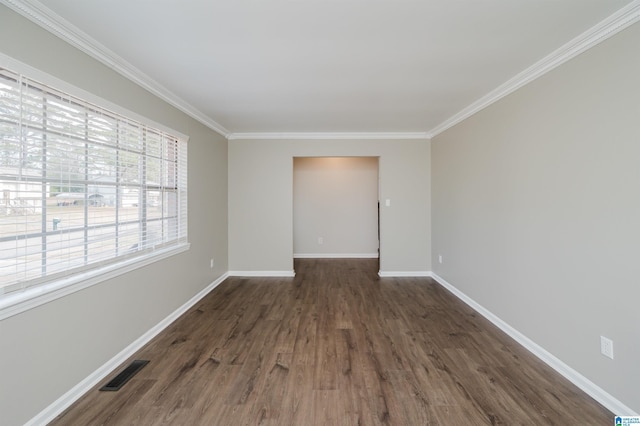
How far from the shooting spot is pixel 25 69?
152cm

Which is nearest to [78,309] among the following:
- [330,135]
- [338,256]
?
[330,135]

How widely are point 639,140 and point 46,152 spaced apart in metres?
3.57

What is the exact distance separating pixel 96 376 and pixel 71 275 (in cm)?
78

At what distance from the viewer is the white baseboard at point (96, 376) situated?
1603mm

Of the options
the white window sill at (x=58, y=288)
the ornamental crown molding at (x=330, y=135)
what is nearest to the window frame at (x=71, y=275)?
the white window sill at (x=58, y=288)

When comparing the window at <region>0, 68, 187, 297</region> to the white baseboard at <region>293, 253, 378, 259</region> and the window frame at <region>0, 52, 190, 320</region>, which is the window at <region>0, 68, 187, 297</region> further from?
the white baseboard at <region>293, 253, 378, 259</region>

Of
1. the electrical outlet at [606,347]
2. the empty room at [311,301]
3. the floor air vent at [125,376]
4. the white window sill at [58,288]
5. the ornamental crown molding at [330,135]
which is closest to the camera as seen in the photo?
the white window sill at [58,288]

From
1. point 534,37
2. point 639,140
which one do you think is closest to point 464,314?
point 639,140

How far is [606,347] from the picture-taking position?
68.8 inches

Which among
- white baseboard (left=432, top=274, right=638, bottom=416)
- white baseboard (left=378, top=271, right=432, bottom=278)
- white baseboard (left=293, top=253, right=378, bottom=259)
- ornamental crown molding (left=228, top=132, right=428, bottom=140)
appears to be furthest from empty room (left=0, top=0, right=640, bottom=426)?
white baseboard (left=293, top=253, right=378, bottom=259)

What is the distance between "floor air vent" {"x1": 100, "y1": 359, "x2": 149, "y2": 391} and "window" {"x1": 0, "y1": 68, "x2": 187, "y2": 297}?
85cm

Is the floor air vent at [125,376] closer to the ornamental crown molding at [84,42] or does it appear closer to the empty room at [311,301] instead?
the empty room at [311,301]

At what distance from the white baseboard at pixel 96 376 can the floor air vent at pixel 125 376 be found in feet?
0.32

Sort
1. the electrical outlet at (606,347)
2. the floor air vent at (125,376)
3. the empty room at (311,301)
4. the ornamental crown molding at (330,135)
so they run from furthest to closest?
1. the ornamental crown molding at (330,135)
2. the floor air vent at (125,376)
3. the electrical outlet at (606,347)
4. the empty room at (311,301)
